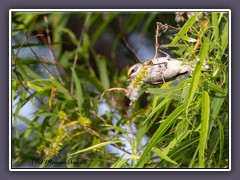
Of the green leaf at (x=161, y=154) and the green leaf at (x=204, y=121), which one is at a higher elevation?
the green leaf at (x=204, y=121)

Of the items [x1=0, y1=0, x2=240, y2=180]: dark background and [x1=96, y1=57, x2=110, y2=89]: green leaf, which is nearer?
[x1=0, y1=0, x2=240, y2=180]: dark background

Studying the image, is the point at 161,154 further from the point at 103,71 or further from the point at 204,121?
the point at 103,71

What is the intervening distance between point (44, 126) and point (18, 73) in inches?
5.2

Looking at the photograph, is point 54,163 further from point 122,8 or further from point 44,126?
point 122,8

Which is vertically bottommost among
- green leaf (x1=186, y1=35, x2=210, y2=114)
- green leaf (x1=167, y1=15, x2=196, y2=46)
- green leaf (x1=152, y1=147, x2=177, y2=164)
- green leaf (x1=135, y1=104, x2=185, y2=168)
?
green leaf (x1=152, y1=147, x2=177, y2=164)

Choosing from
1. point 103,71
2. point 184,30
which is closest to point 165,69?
point 184,30

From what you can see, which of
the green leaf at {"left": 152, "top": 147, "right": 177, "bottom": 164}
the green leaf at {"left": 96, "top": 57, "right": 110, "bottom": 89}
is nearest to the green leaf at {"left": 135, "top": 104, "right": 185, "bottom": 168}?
the green leaf at {"left": 152, "top": 147, "right": 177, "bottom": 164}

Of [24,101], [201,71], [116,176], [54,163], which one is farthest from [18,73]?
[201,71]

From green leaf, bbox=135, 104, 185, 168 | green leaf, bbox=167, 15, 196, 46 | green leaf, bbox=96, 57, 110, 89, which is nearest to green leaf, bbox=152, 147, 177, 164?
green leaf, bbox=135, 104, 185, 168

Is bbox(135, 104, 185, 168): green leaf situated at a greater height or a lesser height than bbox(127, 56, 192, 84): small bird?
lesser

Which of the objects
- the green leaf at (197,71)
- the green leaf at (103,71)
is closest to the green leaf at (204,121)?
the green leaf at (197,71)

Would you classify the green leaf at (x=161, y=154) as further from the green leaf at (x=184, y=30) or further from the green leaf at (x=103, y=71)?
the green leaf at (x=103, y=71)

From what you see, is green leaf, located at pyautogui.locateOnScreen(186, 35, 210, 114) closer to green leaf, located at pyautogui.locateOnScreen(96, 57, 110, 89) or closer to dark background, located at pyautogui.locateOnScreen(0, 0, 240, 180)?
dark background, located at pyautogui.locateOnScreen(0, 0, 240, 180)

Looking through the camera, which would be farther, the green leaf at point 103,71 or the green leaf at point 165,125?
the green leaf at point 103,71
